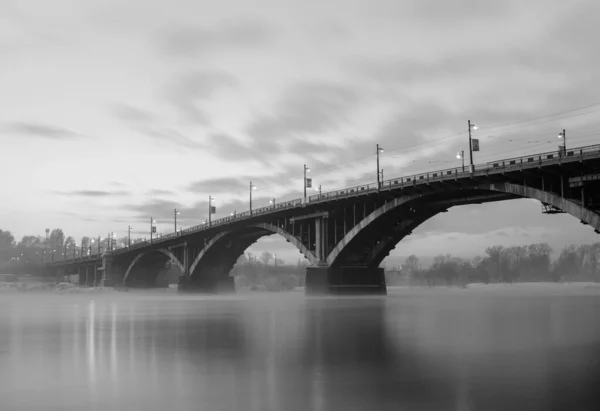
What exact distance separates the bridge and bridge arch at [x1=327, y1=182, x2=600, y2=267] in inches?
3.5

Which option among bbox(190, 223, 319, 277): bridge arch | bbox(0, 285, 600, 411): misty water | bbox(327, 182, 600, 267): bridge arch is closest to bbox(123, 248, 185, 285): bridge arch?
bbox(190, 223, 319, 277): bridge arch

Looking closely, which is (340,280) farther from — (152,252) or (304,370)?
(152,252)

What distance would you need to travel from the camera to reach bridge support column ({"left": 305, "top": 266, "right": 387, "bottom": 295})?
85625 millimetres

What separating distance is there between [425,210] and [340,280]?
619 inches

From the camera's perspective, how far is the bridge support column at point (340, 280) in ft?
281

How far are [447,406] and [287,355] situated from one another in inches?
370

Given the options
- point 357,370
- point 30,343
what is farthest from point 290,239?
point 357,370

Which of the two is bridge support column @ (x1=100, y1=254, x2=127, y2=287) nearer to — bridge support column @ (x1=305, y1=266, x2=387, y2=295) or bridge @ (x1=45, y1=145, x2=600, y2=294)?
bridge @ (x1=45, y1=145, x2=600, y2=294)

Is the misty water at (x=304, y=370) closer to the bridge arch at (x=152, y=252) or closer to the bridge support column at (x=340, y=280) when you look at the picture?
the bridge support column at (x=340, y=280)

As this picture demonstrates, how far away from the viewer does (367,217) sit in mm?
79250

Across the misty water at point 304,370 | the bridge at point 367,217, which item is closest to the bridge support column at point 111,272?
the bridge at point 367,217

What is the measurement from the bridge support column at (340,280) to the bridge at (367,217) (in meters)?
0.14

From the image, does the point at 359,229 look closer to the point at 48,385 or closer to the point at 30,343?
the point at 30,343

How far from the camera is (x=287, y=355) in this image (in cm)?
2127
